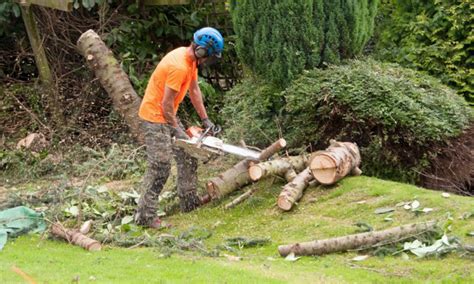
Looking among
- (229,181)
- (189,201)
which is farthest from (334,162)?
(189,201)

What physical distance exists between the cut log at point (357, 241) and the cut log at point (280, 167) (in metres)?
1.96

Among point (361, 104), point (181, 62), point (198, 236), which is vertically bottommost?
point (198, 236)

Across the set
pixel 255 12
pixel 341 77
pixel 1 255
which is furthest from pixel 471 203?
pixel 1 255

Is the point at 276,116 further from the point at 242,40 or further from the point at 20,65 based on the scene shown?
the point at 20,65

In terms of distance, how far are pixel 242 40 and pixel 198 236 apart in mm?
3277

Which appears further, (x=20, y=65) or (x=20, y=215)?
(x=20, y=65)

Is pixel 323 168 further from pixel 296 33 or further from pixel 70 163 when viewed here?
pixel 70 163

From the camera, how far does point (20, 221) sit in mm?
9258

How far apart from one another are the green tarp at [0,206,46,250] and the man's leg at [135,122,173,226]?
1113 mm

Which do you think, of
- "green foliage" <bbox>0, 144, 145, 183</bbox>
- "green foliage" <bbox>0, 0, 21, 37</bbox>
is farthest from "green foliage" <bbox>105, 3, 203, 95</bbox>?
"green foliage" <bbox>0, 144, 145, 183</bbox>

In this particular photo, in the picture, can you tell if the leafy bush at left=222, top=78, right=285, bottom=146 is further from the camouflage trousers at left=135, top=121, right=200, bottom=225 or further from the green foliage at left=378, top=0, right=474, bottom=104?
the green foliage at left=378, top=0, right=474, bottom=104

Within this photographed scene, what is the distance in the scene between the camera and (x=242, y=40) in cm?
1104

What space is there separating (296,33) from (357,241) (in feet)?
12.5

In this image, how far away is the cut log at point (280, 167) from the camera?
963cm
